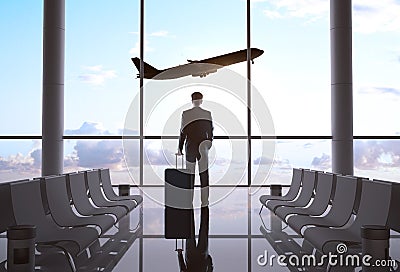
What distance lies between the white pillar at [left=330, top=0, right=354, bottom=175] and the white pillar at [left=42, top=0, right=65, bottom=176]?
5.39 metres

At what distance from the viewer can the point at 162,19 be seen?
10.7 m

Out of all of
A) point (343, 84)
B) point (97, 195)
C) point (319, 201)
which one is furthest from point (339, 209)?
point (343, 84)

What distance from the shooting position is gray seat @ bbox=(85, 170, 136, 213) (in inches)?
218

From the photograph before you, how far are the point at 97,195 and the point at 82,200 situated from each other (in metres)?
0.65

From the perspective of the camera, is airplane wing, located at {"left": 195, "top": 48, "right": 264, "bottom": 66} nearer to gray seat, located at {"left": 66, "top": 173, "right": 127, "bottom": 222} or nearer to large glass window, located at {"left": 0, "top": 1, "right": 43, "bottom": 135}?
large glass window, located at {"left": 0, "top": 1, "right": 43, "bottom": 135}

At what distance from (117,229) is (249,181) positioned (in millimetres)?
5218

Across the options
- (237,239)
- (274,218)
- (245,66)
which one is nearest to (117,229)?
(237,239)

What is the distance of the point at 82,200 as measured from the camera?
5.17 metres

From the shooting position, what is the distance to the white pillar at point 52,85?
9.87m

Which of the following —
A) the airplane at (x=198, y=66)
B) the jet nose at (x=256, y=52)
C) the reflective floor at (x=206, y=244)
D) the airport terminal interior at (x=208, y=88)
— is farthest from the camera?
the airplane at (x=198, y=66)

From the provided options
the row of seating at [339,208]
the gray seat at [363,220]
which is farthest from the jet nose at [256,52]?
the gray seat at [363,220]

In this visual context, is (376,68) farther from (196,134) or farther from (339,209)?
(339,209)

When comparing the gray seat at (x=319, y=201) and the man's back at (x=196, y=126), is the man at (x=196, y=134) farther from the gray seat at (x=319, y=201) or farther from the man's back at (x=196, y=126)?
the gray seat at (x=319, y=201)

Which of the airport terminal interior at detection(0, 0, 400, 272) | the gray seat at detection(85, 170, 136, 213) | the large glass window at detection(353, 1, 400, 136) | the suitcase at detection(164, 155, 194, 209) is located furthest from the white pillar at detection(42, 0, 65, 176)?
the large glass window at detection(353, 1, 400, 136)
